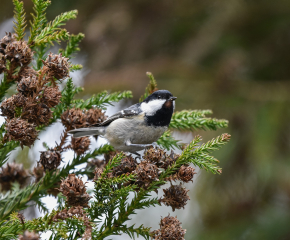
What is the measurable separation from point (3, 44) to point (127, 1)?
196cm

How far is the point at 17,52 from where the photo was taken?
1.18m

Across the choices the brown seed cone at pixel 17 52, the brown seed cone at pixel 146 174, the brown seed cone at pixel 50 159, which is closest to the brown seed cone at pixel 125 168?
the brown seed cone at pixel 146 174

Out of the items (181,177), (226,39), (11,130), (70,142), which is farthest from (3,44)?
(226,39)

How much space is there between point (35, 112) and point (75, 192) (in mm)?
362

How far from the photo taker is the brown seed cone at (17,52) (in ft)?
3.84

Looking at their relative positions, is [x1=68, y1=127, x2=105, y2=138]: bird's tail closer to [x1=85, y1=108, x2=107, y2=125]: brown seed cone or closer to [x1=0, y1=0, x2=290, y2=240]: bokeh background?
[x1=85, y1=108, x2=107, y2=125]: brown seed cone

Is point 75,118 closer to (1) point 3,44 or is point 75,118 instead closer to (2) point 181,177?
(1) point 3,44

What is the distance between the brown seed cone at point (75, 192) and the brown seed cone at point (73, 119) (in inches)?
18.2

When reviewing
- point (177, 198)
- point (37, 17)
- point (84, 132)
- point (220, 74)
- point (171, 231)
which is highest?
point (220, 74)

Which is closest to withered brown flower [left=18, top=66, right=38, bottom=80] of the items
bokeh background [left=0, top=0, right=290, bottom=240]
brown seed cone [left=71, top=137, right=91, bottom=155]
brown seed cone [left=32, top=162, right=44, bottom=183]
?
brown seed cone [left=71, top=137, right=91, bottom=155]

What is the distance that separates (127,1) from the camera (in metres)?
2.93

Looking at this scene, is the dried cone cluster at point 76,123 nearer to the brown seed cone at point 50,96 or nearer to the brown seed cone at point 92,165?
the brown seed cone at point 92,165

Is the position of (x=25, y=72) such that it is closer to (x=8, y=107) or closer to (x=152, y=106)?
(x=8, y=107)

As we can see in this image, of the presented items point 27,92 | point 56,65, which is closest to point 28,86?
point 27,92
